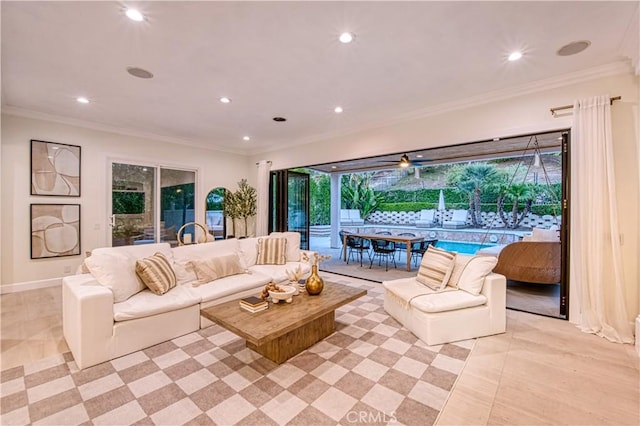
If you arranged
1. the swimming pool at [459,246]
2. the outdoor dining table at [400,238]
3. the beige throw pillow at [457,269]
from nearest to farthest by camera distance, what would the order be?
the beige throw pillow at [457,269]
the outdoor dining table at [400,238]
the swimming pool at [459,246]

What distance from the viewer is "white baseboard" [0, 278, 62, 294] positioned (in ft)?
14.2

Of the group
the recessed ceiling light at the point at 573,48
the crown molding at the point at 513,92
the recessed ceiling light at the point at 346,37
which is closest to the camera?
the recessed ceiling light at the point at 346,37

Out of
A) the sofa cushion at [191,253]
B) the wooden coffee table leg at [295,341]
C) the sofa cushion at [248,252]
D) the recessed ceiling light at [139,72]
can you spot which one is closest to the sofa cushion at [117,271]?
the sofa cushion at [191,253]

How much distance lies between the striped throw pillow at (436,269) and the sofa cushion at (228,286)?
2.00 m

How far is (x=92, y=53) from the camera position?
2.83 metres

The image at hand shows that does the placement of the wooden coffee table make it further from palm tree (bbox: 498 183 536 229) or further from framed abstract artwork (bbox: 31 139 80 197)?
palm tree (bbox: 498 183 536 229)

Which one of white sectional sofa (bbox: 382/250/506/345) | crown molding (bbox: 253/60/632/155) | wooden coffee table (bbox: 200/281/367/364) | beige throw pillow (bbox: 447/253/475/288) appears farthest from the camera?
beige throw pillow (bbox: 447/253/475/288)

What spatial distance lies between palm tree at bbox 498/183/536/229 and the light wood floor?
23.2ft

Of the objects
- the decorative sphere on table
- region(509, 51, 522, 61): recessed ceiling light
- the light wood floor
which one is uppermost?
region(509, 51, 522, 61): recessed ceiling light

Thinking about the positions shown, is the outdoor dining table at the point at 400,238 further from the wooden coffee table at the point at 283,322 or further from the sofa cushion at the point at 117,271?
the sofa cushion at the point at 117,271

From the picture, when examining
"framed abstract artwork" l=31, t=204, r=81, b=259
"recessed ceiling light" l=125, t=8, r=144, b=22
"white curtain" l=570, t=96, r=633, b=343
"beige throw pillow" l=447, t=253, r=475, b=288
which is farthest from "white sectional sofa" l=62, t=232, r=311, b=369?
"white curtain" l=570, t=96, r=633, b=343

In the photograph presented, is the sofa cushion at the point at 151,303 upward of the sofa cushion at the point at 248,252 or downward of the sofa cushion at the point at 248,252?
downward

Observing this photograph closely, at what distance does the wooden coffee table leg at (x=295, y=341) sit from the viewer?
241cm

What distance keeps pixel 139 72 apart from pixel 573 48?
4.54 meters
